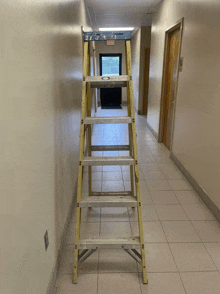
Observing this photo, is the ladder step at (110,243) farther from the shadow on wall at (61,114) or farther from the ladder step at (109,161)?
the ladder step at (109,161)

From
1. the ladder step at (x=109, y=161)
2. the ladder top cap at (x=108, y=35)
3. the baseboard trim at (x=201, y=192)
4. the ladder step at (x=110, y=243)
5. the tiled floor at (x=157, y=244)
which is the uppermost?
the ladder top cap at (x=108, y=35)

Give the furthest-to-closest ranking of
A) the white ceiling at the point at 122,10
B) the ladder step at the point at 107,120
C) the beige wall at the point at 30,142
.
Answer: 1. the white ceiling at the point at 122,10
2. the ladder step at the point at 107,120
3. the beige wall at the point at 30,142

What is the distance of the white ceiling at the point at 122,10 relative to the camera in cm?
475

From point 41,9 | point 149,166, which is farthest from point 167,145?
point 41,9

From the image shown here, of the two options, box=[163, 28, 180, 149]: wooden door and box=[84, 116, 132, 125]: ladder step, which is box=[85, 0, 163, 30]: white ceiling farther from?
box=[84, 116, 132, 125]: ladder step

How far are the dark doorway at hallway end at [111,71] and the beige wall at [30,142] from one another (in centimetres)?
812

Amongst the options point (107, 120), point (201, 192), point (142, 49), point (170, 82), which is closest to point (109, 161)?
point (107, 120)

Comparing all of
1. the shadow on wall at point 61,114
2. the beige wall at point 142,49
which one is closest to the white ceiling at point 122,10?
the beige wall at point 142,49

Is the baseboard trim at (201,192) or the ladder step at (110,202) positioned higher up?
the ladder step at (110,202)

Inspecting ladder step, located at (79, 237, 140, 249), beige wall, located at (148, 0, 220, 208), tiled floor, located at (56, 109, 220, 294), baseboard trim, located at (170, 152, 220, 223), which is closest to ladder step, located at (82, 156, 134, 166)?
ladder step, located at (79, 237, 140, 249)

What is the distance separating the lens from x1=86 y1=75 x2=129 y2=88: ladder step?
1.83 meters

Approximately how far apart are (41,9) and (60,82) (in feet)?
2.14

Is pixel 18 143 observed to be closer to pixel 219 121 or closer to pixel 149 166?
pixel 219 121

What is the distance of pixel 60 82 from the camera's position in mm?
2045
